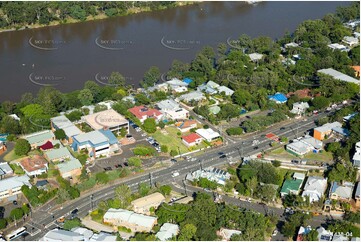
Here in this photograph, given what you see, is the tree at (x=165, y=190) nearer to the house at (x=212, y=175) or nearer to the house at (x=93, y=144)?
the house at (x=212, y=175)

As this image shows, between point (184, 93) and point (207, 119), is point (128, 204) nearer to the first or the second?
point (207, 119)

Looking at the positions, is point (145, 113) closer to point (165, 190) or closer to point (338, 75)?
point (165, 190)

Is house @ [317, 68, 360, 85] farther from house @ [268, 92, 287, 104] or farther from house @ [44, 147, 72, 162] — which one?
house @ [44, 147, 72, 162]

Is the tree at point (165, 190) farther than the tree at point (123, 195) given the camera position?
Yes

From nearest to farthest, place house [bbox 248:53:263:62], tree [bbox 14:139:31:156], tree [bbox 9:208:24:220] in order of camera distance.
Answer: tree [bbox 9:208:24:220] < tree [bbox 14:139:31:156] < house [bbox 248:53:263:62]

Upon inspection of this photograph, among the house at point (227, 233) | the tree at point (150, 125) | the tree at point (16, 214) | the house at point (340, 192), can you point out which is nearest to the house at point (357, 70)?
the house at point (340, 192)

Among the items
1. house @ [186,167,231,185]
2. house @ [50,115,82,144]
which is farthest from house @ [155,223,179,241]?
house @ [50,115,82,144]

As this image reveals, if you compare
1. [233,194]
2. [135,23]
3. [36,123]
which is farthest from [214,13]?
[233,194]
